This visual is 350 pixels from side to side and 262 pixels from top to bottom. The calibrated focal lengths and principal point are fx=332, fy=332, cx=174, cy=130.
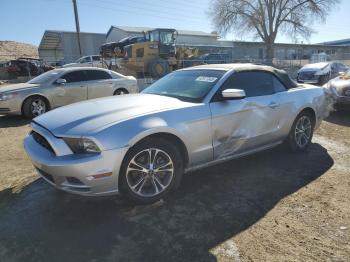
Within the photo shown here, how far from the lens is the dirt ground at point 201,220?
283 centimetres

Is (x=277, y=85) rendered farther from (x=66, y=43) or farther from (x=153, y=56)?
(x=66, y=43)

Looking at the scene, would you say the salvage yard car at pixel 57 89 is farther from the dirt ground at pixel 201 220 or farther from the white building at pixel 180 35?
the white building at pixel 180 35

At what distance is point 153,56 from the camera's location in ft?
65.7

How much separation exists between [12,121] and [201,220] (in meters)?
7.29

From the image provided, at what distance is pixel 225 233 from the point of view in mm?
3092

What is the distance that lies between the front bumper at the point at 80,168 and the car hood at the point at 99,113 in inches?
7.4

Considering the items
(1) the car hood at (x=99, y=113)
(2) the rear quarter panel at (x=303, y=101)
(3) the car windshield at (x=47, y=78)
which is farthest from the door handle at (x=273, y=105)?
(3) the car windshield at (x=47, y=78)

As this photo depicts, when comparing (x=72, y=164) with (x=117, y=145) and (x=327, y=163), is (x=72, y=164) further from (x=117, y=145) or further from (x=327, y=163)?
(x=327, y=163)

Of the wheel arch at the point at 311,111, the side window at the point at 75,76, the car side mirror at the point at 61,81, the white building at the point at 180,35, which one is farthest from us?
the white building at the point at 180,35

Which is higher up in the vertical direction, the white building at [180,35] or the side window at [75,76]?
the white building at [180,35]

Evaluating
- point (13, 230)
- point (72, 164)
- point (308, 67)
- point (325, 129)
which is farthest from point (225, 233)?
point (308, 67)

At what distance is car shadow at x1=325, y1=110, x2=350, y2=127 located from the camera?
775 centimetres

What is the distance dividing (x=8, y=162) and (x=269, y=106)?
13.5ft

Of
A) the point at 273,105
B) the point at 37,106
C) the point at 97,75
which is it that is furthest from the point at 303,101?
the point at 37,106
